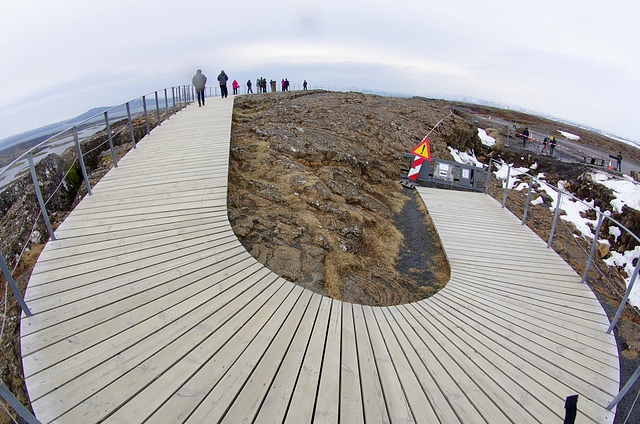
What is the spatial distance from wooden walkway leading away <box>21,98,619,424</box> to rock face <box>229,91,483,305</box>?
92cm

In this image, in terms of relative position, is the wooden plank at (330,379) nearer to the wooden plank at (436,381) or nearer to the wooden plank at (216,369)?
the wooden plank at (216,369)

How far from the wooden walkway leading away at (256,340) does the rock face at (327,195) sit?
0.92 metres

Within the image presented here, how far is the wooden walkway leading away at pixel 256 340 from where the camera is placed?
2.54m

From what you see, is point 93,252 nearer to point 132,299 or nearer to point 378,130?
point 132,299

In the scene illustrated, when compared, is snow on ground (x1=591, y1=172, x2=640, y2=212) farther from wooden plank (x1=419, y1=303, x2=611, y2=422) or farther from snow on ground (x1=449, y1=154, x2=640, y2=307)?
wooden plank (x1=419, y1=303, x2=611, y2=422)

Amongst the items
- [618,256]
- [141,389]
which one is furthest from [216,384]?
[618,256]

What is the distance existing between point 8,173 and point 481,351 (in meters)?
5.42

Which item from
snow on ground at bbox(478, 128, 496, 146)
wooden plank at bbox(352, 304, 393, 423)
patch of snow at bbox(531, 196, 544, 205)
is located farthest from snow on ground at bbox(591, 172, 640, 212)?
wooden plank at bbox(352, 304, 393, 423)

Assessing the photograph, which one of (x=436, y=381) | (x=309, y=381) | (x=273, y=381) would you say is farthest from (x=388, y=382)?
(x=273, y=381)

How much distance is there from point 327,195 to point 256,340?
18.2 feet

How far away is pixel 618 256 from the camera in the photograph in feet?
41.1

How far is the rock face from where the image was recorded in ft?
18.5

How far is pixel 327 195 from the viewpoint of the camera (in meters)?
8.35

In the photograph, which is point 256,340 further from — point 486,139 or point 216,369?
point 486,139
